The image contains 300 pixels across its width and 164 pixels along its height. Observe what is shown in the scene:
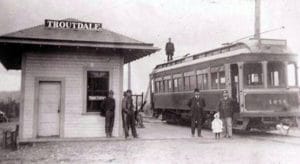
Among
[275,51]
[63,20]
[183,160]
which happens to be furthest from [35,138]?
[275,51]

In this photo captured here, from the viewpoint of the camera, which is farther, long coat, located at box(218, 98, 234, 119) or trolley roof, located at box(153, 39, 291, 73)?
trolley roof, located at box(153, 39, 291, 73)

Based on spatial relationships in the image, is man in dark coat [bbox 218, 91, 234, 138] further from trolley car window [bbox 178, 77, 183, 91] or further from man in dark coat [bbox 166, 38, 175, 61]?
man in dark coat [bbox 166, 38, 175, 61]

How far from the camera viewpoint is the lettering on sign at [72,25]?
1548cm

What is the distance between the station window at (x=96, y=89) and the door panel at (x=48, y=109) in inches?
41.1

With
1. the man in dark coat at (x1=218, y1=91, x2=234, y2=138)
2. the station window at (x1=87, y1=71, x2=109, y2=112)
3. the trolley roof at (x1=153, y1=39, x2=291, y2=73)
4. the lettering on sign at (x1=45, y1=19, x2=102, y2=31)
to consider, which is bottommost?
the man in dark coat at (x1=218, y1=91, x2=234, y2=138)

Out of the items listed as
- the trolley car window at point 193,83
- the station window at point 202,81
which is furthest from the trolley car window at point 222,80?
the trolley car window at point 193,83

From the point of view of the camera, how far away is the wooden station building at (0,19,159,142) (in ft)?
46.5

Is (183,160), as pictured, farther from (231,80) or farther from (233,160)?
(231,80)

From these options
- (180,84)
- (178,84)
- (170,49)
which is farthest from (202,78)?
(170,49)

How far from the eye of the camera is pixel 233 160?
962 cm

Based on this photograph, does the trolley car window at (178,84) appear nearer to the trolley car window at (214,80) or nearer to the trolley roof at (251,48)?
the trolley roof at (251,48)

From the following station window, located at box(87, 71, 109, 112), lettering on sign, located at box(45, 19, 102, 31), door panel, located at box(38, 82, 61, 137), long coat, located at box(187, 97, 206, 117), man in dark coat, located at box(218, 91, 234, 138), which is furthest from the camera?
lettering on sign, located at box(45, 19, 102, 31)

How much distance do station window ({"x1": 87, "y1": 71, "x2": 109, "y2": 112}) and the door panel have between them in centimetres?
104

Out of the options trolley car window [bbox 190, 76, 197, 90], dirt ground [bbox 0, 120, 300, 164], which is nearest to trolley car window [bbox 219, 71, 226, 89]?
trolley car window [bbox 190, 76, 197, 90]
